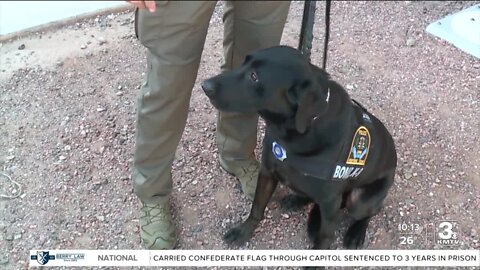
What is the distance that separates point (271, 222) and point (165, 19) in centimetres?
107

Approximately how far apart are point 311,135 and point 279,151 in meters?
0.15

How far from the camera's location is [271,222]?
2.60 meters

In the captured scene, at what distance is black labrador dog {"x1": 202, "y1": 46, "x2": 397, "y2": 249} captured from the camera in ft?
6.47

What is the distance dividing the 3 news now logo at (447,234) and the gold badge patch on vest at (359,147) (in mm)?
622

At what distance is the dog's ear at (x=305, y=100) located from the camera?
1947 millimetres

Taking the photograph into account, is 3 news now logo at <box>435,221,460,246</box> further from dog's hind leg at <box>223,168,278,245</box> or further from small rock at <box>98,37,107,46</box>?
small rock at <box>98,37,107,46</box>

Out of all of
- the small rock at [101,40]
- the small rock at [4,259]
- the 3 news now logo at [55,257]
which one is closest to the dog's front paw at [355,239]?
the 3 news now logo at [55,257]

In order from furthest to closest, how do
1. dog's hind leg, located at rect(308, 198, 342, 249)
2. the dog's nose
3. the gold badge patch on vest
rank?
dog's hind leg, located at rect(308, 198, 342, 249), the gold badge patch on vest, the dog's nose

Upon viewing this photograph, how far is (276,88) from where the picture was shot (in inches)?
77.2

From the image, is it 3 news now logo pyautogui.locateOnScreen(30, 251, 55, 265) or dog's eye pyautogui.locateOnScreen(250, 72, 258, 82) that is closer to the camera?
dog's eye pyautogui.locateOnScreen(250, 72, 258, 82)

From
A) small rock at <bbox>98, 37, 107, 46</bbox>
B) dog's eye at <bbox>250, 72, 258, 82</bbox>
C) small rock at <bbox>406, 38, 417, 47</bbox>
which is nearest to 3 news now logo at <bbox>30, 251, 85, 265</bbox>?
dog's eye at <bbox>250, 72, 258, 82</bbox>

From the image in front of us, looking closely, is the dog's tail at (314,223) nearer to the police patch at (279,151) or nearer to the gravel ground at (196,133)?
the gravel ground at (196,133)

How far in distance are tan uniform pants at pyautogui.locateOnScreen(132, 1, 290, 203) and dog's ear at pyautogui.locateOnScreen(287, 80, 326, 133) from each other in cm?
29

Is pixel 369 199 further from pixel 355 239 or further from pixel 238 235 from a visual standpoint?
pixel 238 235
